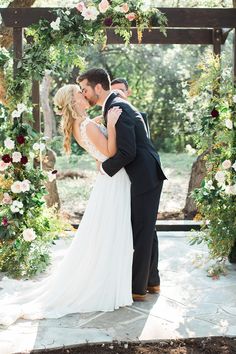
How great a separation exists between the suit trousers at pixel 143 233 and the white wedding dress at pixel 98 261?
6cm

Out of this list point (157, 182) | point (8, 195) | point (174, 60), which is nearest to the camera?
point (157, 182)

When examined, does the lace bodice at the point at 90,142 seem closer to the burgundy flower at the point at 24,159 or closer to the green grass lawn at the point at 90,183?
the burgundy flower at the point at 24,159

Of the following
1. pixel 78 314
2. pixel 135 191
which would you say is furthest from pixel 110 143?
pixel 78 314

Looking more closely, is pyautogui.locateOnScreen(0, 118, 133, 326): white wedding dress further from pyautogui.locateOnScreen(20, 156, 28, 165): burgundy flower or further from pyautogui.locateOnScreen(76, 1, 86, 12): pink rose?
pyautogui.locateOnScreen(76, 1, 86, 12): pink rose

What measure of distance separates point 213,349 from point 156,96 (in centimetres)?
1280

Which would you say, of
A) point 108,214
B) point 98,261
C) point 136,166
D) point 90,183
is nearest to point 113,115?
point 136,166

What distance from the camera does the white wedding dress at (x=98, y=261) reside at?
15.1ft

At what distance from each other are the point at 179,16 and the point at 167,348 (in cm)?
308

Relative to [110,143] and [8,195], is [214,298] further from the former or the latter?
[8,195]

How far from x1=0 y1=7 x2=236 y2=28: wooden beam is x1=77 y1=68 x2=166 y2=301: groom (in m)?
1.19

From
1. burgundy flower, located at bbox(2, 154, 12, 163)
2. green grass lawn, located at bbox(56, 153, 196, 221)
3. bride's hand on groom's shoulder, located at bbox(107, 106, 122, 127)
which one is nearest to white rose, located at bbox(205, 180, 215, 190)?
bride's hand on groom's shoulder, located at bbox(107, 106, 122, 127)

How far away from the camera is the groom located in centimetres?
455

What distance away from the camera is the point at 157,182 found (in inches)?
187

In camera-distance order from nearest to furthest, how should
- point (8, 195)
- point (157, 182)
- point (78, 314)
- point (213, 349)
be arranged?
1. point (213, 349)
2. point (78, 314)
3. point (157, 182)
4. point (8, 195)
